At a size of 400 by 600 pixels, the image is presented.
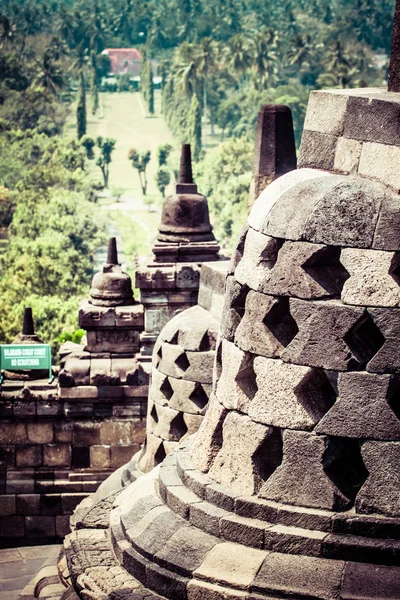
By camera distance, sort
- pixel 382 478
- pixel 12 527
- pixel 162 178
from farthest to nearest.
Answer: pixel 162 178
pixel 12 527
pixel 382 478

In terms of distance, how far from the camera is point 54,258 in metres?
60.8

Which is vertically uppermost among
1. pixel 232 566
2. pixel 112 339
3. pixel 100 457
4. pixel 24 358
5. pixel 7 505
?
pixel 232 566

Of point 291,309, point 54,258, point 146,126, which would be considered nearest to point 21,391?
point 291,309

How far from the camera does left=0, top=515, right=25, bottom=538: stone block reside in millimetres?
18141

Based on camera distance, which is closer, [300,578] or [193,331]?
[300,578]

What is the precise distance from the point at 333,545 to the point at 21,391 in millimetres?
10274

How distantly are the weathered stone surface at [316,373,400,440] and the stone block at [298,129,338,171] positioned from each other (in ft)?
5.04

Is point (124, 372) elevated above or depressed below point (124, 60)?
above

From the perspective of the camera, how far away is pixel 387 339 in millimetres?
8273

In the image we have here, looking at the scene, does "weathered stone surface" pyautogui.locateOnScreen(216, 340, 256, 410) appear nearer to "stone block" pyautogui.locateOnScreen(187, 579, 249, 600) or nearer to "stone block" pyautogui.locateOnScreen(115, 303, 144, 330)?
"stone block" pyautogui.locateOnScreen(187, 579, 249, 600)

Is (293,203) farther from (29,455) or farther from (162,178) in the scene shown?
(162,178)

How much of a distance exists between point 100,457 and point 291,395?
9.85 metres

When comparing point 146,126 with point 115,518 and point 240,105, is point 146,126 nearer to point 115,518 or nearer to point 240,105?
point 240,105

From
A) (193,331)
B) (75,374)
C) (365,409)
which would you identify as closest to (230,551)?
(365,409)
